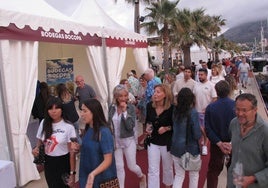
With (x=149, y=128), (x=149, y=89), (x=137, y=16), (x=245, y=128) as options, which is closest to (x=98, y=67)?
(x=149, y=89)

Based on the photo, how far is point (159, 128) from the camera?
4016 millimetres

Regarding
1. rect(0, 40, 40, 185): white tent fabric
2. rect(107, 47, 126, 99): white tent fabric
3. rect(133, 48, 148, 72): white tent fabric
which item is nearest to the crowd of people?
rect(0, 40, 40, 185): white tent fabric

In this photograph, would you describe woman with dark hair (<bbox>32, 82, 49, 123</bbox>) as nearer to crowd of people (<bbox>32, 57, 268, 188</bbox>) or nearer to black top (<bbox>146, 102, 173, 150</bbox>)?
crowd of people (<bbox>32, 57, 268, 188</bbox>)

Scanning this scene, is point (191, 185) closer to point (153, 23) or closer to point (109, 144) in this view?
point (109, 144)

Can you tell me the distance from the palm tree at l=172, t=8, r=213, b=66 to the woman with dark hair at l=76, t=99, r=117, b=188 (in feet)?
87.9

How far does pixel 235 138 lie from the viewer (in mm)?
2514

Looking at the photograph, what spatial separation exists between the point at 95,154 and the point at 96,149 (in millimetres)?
46

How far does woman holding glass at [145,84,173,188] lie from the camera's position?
4012mm

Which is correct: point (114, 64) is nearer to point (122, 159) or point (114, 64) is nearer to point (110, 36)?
point (110, 36)

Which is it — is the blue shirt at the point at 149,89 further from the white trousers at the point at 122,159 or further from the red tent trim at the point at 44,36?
the white trousers at the point at 122,159

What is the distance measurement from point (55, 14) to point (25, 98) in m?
2.37

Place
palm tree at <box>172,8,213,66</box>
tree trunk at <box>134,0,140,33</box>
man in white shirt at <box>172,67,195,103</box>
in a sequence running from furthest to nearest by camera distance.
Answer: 1. palm tree at <box>172,8,213,66</box>
2. tree trunk at <box>134,0,140,33</box>
3. man in white shirt at <box>172,67,195,103</box>

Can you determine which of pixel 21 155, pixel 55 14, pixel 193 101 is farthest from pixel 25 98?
pixel 193 101

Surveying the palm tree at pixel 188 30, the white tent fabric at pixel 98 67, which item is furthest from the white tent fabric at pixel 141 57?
the palm tree at pixel 188 30
